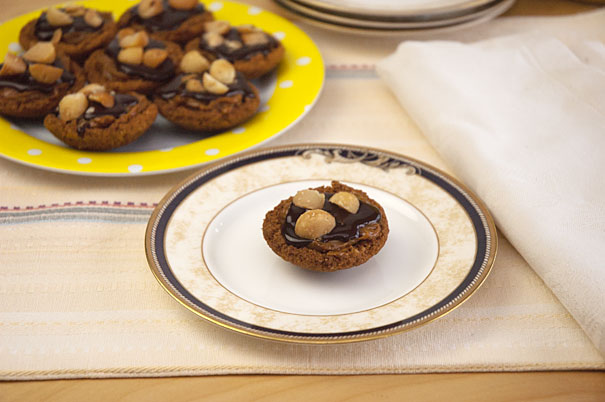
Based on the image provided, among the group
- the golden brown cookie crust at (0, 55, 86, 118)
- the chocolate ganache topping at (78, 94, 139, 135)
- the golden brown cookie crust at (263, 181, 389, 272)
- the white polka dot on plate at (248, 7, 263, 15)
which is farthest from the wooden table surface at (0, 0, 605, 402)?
the white polka dot on plate at (248, 7, 263, 15)

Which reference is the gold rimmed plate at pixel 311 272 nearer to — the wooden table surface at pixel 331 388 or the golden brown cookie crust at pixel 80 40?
the wooden table surface at pixel 331 388

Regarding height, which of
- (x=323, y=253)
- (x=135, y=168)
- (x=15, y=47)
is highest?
(x=323, y=253)

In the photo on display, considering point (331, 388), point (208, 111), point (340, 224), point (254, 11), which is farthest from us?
point (254, 11)

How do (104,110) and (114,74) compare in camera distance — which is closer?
(104,110)

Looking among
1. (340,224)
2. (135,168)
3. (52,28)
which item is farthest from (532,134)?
(52,28)

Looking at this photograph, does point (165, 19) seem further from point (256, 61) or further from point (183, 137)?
point (183, 137)

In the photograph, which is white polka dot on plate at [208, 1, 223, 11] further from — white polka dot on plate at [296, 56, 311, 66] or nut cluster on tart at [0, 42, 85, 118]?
nut cluster on tart at [0, 42, 85, 118]

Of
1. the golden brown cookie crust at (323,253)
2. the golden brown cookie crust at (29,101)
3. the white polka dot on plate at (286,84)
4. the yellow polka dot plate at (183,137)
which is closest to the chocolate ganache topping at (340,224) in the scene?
the golden brown cookie crust at (323,253)
